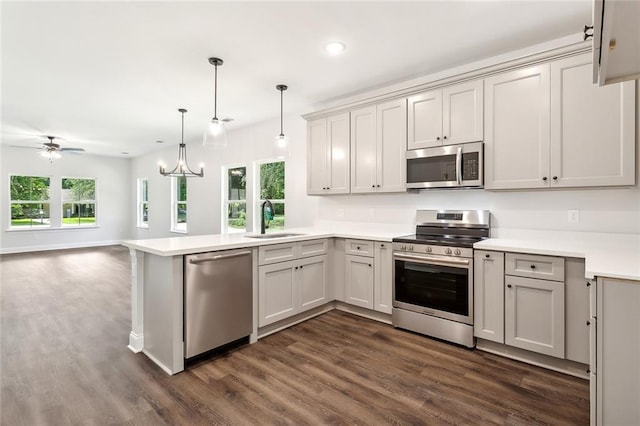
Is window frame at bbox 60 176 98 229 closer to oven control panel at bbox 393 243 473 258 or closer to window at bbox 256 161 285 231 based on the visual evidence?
window at bbox 256 161 285 231

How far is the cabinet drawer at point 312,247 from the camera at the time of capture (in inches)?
130

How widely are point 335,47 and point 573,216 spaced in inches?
98.7

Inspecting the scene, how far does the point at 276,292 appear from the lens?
10.0 ft

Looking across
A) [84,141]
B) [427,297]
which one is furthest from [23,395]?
[84,141]

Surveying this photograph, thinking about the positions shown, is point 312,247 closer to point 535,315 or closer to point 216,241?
point 216,241

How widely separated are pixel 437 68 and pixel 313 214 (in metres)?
2.41

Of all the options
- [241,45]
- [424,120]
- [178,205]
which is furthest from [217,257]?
[178,205]

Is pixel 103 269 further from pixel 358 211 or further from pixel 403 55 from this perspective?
pixel 403 55

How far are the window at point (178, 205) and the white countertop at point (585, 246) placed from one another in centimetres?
685

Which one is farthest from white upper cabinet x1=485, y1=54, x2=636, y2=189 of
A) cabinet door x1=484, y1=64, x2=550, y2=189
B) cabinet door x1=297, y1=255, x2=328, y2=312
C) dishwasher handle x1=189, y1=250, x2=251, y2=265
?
dishwasher handle x1=189, y1=250, x2=251, y2=265

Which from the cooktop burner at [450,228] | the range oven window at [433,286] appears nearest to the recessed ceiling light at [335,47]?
the cooktop burner at [450,228]

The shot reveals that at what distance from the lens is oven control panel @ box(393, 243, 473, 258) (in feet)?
8.89

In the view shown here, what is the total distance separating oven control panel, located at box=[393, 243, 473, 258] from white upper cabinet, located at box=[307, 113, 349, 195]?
1.12 m

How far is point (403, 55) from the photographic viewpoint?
3.05m
